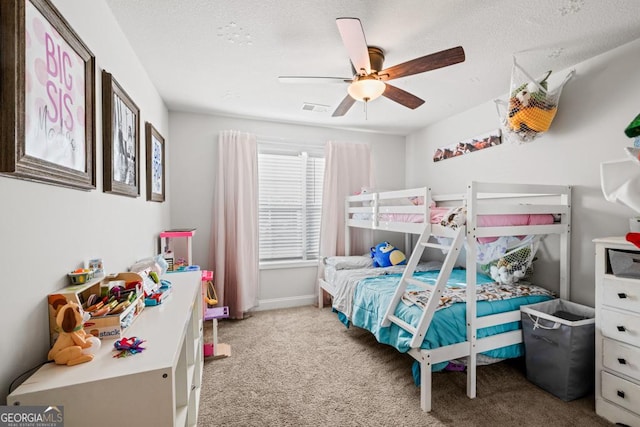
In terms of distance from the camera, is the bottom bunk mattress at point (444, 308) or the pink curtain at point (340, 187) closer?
the bottom bunk mattress at point (444, 308)

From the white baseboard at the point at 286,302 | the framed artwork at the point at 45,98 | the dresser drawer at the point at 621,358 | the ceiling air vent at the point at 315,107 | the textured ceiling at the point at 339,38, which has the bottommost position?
the white baseboard at the point at 286,302

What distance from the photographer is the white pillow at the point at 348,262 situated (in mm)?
3248

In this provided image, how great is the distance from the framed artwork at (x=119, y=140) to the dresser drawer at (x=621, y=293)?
2.93m

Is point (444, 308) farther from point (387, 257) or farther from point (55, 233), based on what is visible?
point (55, 233)

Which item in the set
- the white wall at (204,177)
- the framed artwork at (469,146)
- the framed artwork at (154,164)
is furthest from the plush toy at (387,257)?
the framed artwork at (154,164)

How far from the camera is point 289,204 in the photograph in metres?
3.69

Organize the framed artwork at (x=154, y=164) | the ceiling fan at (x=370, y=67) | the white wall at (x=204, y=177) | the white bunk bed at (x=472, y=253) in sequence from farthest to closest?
the white wall at (x=204, y=177) → the framed artwork at (x=154, y=164) → the white bunk bed at (x=472, y=253) → the ceiling fan at (x=370, y=67)

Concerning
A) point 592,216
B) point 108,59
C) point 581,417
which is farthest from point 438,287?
point 108,59

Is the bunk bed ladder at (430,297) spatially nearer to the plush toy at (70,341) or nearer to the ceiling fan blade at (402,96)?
the ceiling fan blade at (402,96)

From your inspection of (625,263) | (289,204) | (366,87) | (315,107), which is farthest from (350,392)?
(315,107)

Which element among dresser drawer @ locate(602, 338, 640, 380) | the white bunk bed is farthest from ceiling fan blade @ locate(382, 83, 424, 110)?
dresser drawer @ locate(602, 338, 640, 380)

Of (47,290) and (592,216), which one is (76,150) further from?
(592,216)

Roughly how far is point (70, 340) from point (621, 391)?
274 centimetres
